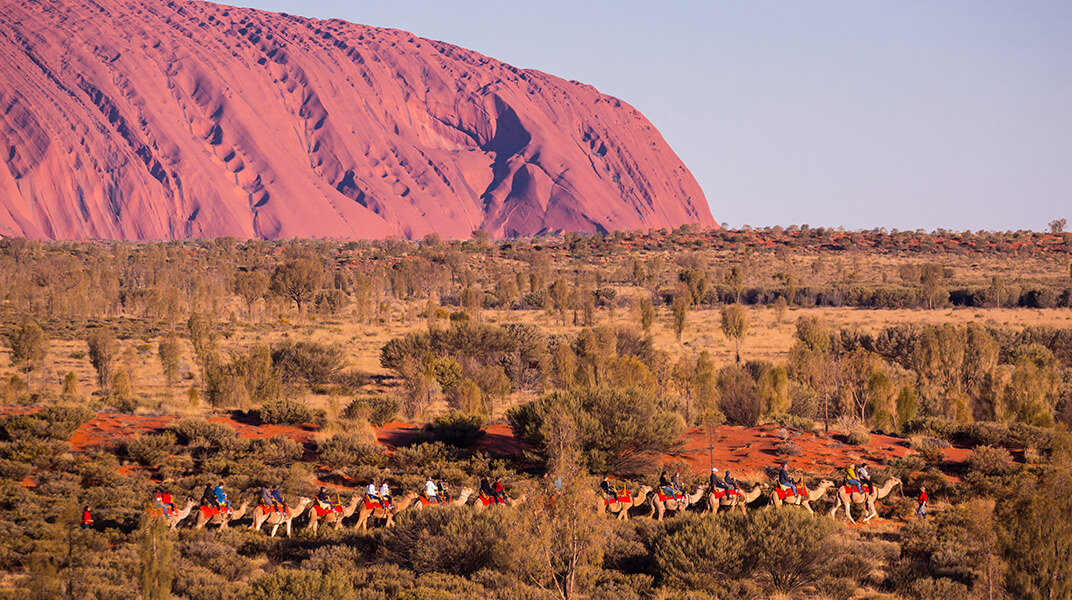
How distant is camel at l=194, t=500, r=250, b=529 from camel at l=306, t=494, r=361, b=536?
127cm

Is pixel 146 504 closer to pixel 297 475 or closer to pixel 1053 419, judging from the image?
pixel 297 475

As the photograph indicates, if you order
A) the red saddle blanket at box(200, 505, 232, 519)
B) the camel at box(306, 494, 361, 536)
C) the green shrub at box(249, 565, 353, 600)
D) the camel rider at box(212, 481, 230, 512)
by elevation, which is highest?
the green shrub at box(249, 565, 353, 600)

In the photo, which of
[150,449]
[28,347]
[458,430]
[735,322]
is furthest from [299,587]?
[735,322]

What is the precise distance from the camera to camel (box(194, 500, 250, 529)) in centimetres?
1581

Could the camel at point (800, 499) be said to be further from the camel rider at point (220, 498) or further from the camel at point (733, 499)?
the camel rider at point (220, 498)

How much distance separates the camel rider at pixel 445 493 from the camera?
1711 cm

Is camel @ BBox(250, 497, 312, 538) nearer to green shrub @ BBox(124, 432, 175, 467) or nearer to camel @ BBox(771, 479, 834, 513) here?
green shrub @ BBox(124, 432, 175, 467)

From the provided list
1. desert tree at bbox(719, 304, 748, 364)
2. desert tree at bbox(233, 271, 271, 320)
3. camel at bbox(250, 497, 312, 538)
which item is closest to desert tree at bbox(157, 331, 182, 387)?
camel at bbox(250, 497, 312, 538)

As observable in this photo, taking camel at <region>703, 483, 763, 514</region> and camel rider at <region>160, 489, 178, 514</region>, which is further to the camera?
camel at <region>703, 483, 763, 514</region>

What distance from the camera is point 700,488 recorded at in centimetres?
1809

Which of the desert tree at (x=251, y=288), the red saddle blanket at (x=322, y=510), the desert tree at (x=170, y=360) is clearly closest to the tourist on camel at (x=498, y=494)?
the red saddle blanket at (x=322, y=510)

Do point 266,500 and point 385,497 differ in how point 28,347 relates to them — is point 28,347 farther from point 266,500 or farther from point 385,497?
point 385,497

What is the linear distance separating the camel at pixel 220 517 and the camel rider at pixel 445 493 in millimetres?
3677

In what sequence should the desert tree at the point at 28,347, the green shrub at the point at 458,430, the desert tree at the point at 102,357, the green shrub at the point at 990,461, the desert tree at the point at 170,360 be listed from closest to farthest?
the green shrub at the point at 990,461, the green shrub at the point at 458,430, the desert tree at the point at 102,357, the desert tree at the point at 170,360, the desert tree at the point at 28,347
